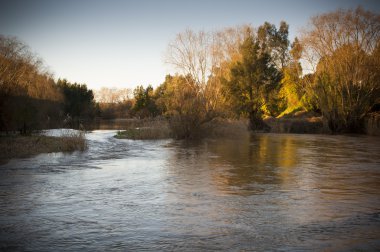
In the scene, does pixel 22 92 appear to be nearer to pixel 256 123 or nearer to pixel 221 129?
pixel 221 129

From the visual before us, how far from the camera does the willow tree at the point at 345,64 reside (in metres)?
36.1

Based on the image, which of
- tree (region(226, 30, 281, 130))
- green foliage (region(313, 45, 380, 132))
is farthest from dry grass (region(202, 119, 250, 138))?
green foliage (region(313, 45, 380, 132))

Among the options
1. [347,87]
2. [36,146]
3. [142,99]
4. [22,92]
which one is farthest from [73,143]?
[142,99]

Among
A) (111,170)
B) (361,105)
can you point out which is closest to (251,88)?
(361,105)

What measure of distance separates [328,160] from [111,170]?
1041 centimetres

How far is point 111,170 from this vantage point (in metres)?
15.1

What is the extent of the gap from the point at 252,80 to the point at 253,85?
2.19ft

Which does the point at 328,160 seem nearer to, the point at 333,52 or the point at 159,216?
the point at 159,216

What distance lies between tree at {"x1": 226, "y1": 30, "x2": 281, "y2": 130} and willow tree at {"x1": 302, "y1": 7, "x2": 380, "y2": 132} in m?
7.09

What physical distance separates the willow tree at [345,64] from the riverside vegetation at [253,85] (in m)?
0.09

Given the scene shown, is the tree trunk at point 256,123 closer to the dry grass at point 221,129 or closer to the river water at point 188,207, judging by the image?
the dry grass at point 221,129

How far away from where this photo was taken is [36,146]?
70.9 feet

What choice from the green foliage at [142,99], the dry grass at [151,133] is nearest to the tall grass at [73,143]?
the dry grass at [151,133]

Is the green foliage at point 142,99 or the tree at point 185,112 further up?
the green foliage at point 142,99
